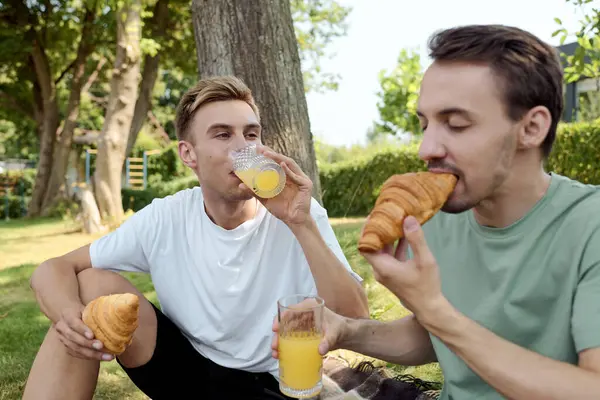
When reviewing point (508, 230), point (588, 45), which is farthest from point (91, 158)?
point (508, 230)

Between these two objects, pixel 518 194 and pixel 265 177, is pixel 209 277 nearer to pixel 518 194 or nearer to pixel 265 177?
pixel 265 177

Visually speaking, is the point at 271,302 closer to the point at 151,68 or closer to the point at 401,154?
the point at 401,154

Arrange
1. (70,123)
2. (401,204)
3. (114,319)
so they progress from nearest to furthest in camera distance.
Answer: (401,204)
(114,319)
(70,123)

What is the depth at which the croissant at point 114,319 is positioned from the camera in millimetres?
2248

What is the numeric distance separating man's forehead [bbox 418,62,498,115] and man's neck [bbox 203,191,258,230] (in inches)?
52.6

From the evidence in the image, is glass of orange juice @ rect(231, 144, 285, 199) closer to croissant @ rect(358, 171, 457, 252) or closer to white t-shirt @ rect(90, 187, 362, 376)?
white t-shirt @ rect(90, 187, 362, 376)

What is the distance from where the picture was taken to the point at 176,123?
319cm

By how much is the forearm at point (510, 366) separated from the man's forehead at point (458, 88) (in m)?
0.58

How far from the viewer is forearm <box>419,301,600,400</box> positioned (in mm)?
1396

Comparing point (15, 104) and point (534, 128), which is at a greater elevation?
point (15, 104)

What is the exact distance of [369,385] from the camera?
129 inches

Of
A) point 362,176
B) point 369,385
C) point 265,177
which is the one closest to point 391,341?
point 265,177

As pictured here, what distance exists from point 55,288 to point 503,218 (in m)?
2.06

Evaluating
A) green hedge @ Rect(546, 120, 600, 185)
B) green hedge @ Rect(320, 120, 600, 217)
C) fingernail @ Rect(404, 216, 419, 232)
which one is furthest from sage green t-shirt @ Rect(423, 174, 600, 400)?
green hedge @ Rect(546, 120, 600, 185)
